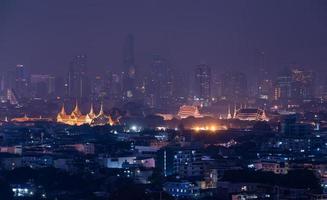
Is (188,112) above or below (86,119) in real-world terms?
above

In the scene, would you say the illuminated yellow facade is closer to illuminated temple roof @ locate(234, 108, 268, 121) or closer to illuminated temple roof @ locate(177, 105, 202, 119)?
illuminated temple roof @ locate(177, 105, 202, 119)

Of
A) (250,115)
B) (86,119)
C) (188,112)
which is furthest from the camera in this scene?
(188,112)

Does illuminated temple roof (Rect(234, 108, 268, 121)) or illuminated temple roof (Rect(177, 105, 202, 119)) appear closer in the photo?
illuminated temple roof (Rect(234, 108, 268, 121))

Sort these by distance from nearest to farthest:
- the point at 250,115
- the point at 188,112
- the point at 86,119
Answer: the point at 86,119
the point at 250,115
the point at 188,112

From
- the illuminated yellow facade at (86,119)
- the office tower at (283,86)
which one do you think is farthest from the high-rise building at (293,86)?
the illuminated yellow facade at (86,119)

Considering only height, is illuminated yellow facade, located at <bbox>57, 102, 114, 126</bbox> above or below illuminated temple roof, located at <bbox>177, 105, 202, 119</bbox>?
below

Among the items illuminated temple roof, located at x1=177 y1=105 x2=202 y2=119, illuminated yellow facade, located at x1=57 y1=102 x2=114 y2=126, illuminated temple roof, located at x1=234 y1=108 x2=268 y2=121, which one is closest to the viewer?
illuminated yellow facade, located at x1=57 y1=102 x2=114 y2=126

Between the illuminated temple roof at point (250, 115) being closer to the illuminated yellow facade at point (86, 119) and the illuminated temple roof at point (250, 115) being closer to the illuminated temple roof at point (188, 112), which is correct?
the illuminated temple roof at point (188, 112)

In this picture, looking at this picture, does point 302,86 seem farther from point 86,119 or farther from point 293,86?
point 86,119

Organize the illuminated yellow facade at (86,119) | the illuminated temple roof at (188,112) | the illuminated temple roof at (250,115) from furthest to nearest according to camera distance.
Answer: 1. the illuminated temple roof at (188,112)
2. the illuminated temple roof at (250,115)
3. the illuminated yellow facade at (86,119)

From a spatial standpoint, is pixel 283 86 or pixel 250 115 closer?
pixel 250 115

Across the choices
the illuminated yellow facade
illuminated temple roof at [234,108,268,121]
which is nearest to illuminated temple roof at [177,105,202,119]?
illuminated temple roof at [234,108,268,121]

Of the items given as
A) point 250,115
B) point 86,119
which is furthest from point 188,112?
point 86,119
